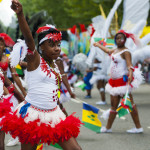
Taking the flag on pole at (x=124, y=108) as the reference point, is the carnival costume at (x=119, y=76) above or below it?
above

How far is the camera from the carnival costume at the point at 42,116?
328 centimetres

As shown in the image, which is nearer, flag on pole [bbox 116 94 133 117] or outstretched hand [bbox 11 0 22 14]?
outstretched hand [bbox 11 0 22 14]

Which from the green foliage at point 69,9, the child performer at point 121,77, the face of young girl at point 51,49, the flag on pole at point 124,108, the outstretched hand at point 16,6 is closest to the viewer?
the outstretched hand at point 16,6

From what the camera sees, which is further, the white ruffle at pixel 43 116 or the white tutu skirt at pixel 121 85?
the white tutu skirt at pixel 121 85

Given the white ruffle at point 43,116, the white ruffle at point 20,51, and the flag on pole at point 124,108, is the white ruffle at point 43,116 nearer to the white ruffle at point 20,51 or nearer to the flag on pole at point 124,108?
the white ruffle at point 20,51

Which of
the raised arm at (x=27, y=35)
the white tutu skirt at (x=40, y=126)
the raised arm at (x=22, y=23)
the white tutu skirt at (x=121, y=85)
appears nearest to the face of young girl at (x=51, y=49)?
the raised arm at (x=27, y=35)

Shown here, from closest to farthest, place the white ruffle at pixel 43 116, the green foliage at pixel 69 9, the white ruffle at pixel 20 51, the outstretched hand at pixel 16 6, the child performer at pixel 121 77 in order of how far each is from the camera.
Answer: the outstretched hand at pixel 16 6 → the white ruffle at pixel 20 51 → the white ruffle at pixel 43 116 → the child performer at pixel 121 77 → the green foliage at pixel 69 9

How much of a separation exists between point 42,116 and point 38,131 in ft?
0.63

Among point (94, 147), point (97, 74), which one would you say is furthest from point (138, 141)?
point (97, 74)

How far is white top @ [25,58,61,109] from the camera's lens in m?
3.43

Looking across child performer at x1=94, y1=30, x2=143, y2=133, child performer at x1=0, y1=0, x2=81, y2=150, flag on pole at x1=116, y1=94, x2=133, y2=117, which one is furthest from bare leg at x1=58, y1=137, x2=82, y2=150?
child performer at x1=94, y1=30, x2=143, y2=133

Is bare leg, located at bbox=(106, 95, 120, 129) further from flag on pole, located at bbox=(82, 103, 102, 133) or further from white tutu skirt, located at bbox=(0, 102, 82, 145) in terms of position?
white tutu skirt, located at bbox=(0, 102, 82, 145)

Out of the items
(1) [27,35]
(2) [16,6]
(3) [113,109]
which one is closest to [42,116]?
(1) [27,35]

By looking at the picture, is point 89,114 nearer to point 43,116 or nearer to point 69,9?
point 43,116
